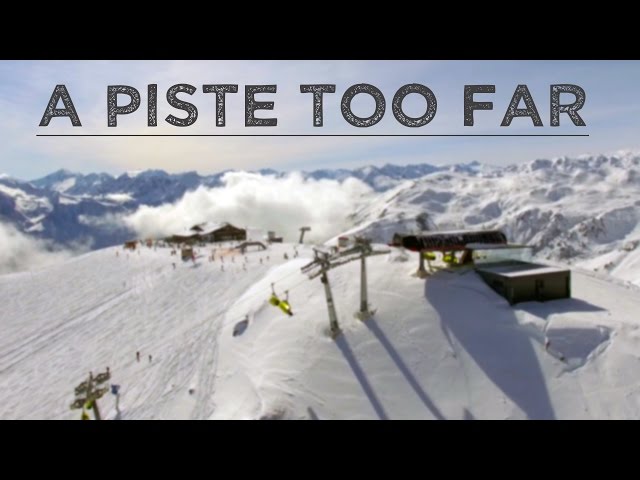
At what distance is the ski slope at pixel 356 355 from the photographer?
62.2 feet

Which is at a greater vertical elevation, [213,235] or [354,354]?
[213,235]

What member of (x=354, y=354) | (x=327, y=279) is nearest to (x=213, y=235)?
(x=327, y=279)

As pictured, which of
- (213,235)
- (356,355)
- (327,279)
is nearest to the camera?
(356,355)

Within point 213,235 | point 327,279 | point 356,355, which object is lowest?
point 356,355

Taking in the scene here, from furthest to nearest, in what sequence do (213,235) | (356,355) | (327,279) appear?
(213,235) → (327,279) → (356,355)

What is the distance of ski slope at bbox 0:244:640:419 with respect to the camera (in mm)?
18953

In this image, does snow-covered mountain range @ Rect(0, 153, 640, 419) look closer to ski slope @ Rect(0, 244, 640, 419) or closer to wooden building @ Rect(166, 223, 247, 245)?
ski slope @ Rect(0, 244, 640, 419)

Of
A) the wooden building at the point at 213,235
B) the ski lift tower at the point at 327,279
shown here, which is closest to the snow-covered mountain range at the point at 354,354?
the ski lift tower at the point at 327,279

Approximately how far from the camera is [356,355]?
2234 cm

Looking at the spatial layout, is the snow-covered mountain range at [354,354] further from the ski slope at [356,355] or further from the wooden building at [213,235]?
the wooden building at [213,235]

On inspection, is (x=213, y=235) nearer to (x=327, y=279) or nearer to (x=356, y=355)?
(x=327, y=279)

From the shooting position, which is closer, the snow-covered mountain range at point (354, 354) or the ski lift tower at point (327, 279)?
the snow-covered mountain range at point (354, 354)
